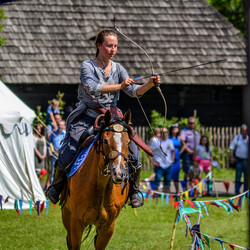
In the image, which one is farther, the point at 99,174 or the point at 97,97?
the point at 97,97

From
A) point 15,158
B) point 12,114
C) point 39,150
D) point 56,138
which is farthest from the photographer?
point 39,150

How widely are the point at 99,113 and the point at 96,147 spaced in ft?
2.44

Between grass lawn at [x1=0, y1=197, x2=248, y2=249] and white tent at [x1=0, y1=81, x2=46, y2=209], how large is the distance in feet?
1.71

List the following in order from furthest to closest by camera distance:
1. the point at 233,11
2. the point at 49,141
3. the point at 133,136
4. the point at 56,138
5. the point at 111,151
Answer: the point at 233,11
the point at 49,141
the point at 56,138
the point at 133,136
the point at 111,151

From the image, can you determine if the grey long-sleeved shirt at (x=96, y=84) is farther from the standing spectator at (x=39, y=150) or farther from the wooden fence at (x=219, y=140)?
the wooden fence at (x=219, y=140)

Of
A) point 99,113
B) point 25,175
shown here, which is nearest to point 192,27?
point 25,175

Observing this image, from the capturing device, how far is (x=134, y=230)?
11062mm

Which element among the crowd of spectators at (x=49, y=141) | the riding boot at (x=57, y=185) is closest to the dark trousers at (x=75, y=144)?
the riding boot at (x=57, y=185)

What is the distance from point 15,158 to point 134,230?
333 centimetres

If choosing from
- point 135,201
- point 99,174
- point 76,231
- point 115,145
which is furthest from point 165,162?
point 115,145

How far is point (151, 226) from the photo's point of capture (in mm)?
11594

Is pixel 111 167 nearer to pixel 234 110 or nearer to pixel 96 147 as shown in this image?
pixel 96 147

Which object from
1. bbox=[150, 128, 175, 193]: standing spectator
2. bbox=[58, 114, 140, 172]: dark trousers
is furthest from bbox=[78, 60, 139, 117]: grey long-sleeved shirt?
bbox=[150, 128, 175, 193]: standing spectator

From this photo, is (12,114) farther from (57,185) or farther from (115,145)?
(115,145)
